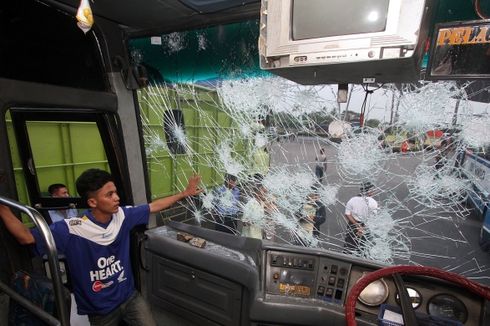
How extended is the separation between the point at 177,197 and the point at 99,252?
0.63 meters

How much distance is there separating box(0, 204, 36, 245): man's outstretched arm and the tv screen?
5.50 feet

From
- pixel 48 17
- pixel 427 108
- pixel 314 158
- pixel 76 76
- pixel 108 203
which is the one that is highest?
pixel 48 17

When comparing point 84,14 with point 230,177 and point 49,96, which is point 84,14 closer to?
point 49,96

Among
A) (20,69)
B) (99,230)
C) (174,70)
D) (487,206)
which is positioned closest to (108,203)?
(99,230)

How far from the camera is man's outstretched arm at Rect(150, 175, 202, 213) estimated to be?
2072 millimetres

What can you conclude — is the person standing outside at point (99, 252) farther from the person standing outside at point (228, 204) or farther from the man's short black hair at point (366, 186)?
the man's short black hair at point (366, 186)

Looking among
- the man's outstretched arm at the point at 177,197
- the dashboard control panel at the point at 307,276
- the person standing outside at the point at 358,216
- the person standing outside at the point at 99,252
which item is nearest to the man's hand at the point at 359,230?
the person standing outside at the point at 358,216

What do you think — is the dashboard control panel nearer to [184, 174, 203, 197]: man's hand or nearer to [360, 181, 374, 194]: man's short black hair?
[360, 181, 374, 194]: man's short black hair

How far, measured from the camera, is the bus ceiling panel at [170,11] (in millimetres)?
1906

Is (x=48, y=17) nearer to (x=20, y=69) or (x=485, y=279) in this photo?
(x=20, y=69)

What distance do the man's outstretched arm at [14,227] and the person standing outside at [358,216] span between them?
1.88 metres

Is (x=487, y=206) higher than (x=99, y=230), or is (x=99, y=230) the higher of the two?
(x=487, y=206)

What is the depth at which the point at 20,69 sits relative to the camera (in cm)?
175

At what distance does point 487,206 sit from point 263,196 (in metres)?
1.32
